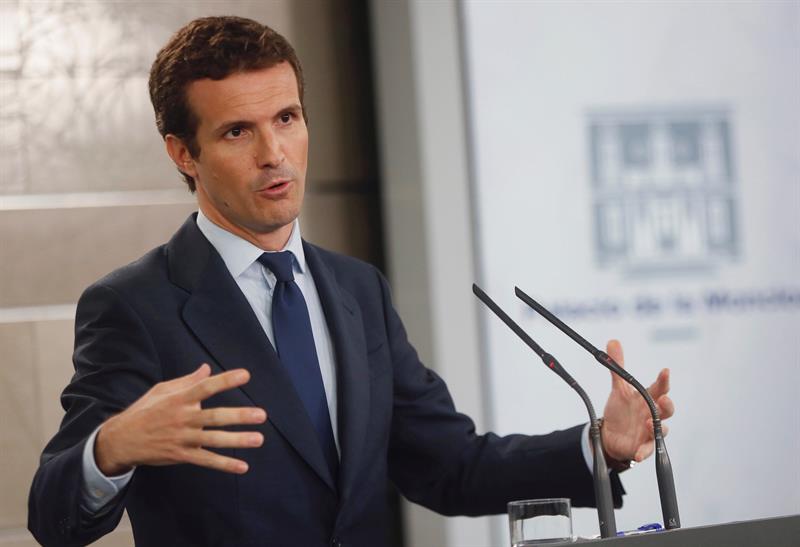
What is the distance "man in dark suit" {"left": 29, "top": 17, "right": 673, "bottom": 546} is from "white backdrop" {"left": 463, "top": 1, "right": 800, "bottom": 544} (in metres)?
1.07

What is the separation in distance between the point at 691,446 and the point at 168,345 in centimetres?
184

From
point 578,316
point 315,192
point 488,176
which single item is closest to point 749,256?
point 578,316

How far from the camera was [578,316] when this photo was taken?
10.7ft

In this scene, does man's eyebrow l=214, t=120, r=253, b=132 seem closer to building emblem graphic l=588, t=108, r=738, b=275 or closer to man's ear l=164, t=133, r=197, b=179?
man's ear l=164, t=133, r=197, b=179

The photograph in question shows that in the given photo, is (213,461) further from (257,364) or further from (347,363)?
(347,363)

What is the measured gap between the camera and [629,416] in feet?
6.21

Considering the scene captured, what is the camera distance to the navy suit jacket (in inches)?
75.2

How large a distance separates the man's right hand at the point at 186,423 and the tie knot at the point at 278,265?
1.69ft

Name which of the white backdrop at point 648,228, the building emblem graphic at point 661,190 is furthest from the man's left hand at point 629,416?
the building emblem graphic at point 661,190

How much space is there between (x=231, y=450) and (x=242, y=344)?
0.18 meters

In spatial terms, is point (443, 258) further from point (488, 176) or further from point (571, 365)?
point (571, 365)

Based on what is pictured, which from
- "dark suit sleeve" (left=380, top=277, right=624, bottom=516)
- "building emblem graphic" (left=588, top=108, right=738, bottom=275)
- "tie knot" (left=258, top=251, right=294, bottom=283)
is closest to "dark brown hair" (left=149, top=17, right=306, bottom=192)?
"tie knot" (left=258, top=251, right=294, bottom=283)

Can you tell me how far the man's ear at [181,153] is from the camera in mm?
2152

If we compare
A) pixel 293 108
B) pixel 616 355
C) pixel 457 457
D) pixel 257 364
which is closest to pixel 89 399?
pixel 257 364
